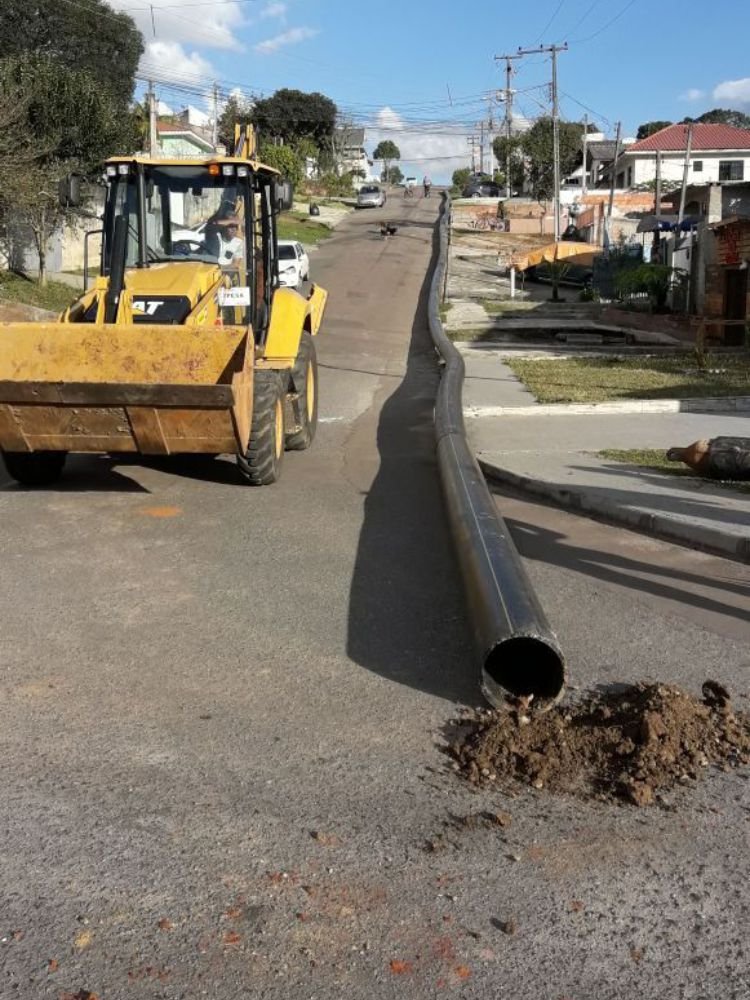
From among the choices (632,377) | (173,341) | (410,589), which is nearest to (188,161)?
(173,341)

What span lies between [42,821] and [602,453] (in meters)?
8.22

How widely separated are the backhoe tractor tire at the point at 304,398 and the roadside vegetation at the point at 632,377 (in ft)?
13.7

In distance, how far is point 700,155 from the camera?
73.3 meters

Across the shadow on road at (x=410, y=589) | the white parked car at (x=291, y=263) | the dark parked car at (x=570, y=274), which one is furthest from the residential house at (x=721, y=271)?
the shadow on road at (x=410, y=589)

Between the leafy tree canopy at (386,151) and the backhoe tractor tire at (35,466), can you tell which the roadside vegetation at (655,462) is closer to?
the backhoe tractor tire at (35,466)

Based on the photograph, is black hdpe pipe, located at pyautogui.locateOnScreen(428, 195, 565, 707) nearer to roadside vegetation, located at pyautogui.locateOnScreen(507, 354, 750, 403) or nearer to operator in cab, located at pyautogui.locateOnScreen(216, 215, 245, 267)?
operator in cab, located at pyautogui.locateOnScreen(216, 215, 245, 267)

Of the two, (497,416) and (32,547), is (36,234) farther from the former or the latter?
(32,547)

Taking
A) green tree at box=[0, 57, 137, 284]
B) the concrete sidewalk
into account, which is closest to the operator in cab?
the concrete sidewalk

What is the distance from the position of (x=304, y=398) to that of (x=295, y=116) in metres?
86.3

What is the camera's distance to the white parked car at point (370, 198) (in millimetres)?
68875

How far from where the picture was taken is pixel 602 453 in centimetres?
1086

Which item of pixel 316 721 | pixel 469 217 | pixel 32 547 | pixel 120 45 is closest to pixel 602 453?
pixel 32 547

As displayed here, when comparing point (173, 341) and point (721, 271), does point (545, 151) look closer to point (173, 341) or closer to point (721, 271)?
point (721, 271)

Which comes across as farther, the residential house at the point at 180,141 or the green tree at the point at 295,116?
the green tree at the point at 295,116
